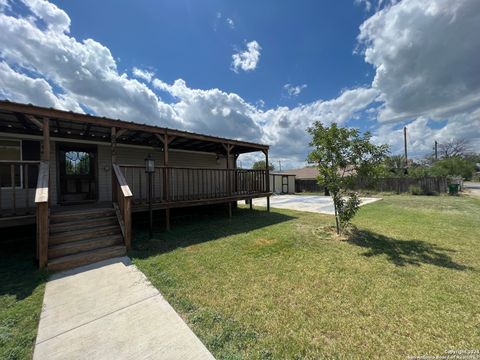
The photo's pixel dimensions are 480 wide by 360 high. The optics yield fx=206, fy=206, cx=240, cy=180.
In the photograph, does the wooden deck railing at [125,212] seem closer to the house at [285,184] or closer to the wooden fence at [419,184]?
the wooden fence at [419,184]

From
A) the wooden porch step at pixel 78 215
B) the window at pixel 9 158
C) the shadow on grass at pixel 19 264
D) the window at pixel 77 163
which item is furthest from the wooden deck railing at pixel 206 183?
the shadow on grass at pixel 19 264

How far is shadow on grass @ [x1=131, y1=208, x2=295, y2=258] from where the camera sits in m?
4.94

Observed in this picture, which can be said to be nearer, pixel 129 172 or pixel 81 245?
pixel 81 245

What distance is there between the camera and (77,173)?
23.9 ft

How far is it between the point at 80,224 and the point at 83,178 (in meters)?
3.39

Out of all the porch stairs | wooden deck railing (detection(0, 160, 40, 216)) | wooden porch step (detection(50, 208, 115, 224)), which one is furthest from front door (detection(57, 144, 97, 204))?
the porch stairs

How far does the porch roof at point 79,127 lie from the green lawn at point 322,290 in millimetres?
3087

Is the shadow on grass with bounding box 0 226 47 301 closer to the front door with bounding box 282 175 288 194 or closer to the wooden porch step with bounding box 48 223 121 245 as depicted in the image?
the wooden porch step with bounding box 48 223 121 245

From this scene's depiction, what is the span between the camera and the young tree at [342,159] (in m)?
5.33

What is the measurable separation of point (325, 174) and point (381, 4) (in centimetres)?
766

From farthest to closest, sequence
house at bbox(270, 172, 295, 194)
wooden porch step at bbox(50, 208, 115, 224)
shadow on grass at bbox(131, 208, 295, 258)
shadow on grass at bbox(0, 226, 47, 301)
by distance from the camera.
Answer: house at bbox(270, 172, 295, 194)
shadow on grass at bbox(131, 208, 295, 258)
wooden porch step at bbox(50, 208, 115, 224)
shadow on grass at bbox(0, 226, 47, 301)

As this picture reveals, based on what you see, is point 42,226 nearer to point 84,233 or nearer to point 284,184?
point 84,233

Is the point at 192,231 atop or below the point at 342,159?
below

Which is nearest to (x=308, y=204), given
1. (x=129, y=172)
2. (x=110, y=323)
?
(x=129, y=172)
